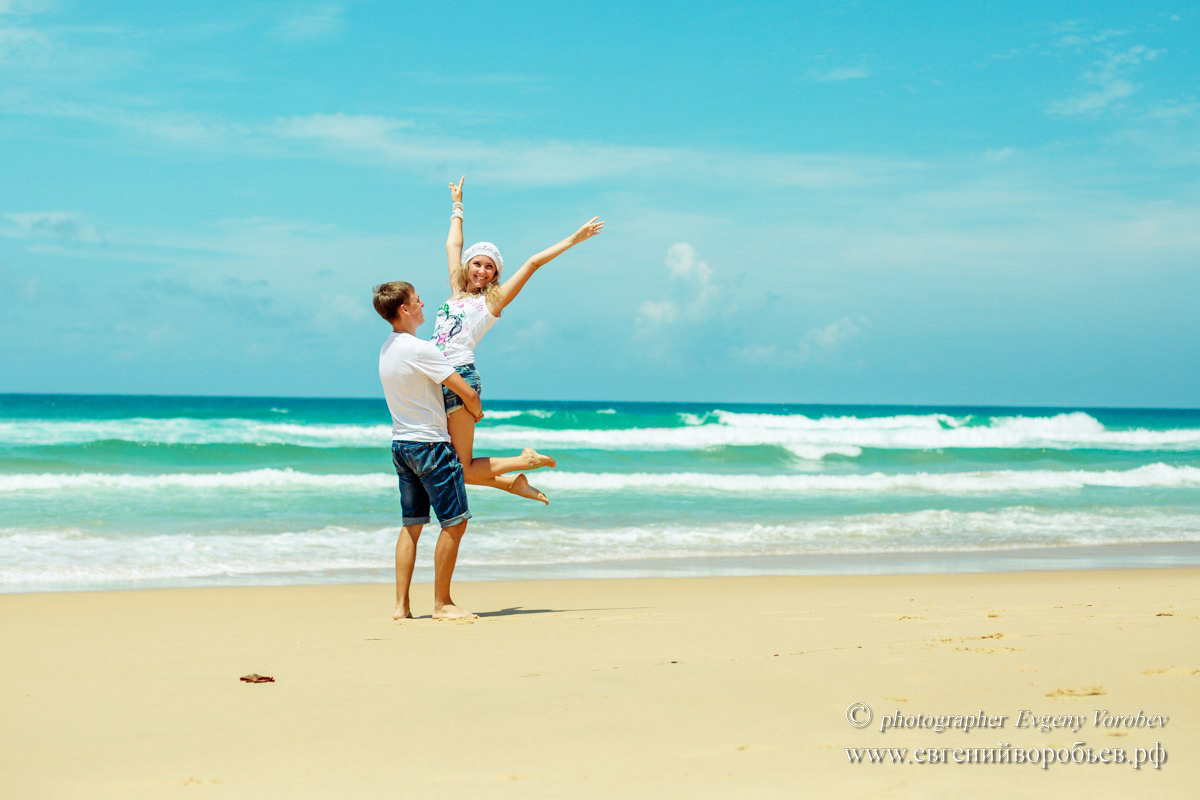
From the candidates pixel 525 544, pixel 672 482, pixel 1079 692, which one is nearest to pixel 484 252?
pixel 1079 692

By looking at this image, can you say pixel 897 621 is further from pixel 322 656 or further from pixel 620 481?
pixel 620 481

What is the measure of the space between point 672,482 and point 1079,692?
15384 millimetres

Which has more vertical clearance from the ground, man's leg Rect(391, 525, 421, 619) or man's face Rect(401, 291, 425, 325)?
man's face Rect(401, 291, 425, 325)

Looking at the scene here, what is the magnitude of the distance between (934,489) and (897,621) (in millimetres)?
13290

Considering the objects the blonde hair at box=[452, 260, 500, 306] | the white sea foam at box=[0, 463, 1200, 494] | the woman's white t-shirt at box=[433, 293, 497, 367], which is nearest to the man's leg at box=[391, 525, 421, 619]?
the woman's white t-shirt at box=[433, 293, 497, 367]

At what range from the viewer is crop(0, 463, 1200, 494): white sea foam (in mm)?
17062

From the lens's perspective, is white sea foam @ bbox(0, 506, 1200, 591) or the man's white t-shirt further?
white sea foam @ bbox(0, 506, 1200, 591)

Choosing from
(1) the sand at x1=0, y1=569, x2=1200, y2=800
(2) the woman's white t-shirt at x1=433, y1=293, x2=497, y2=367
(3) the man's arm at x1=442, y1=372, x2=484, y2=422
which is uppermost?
(2) the woman's white t-shirt at x1=433, y1=293, x2=497, y2=367

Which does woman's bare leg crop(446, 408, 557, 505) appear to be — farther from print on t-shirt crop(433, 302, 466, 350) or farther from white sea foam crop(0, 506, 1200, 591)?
white sea foam crop(0, 506, 1200, 591)

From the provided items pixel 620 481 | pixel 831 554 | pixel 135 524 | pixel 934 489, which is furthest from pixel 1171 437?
pixel 135 524

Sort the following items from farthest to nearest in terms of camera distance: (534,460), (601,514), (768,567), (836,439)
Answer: (836,439)
(601,514)
(768,567)
(534,460)

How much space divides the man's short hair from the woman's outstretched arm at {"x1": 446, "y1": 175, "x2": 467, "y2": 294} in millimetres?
494

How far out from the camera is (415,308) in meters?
5.78

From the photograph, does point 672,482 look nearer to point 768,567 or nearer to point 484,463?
point 768,567
